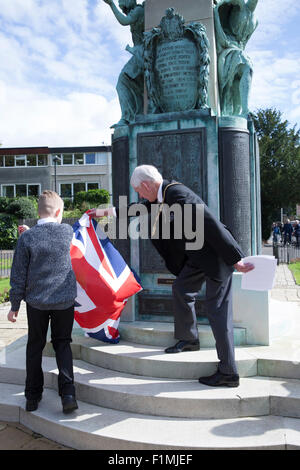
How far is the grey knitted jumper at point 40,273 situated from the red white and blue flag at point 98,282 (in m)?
0.71

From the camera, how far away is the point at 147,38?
4.87 metres

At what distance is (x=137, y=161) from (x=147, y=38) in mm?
1585

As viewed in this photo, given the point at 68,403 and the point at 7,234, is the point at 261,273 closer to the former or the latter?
the point at 68,403

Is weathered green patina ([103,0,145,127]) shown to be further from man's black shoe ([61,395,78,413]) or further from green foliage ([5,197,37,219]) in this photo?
green foliage ([5,197,37,219])

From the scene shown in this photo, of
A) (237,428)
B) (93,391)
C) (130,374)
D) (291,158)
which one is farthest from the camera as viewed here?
(291,158)

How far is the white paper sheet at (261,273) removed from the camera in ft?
10.8

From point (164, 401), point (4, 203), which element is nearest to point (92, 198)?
point (4, 203)

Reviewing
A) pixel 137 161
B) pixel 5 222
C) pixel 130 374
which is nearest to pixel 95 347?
pixel 130 374

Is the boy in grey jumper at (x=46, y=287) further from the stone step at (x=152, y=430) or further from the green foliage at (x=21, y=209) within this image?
the green foliage at (x=21, y=209)

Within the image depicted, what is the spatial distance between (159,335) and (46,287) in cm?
153

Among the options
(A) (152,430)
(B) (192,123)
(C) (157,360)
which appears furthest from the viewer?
(B) (192,123)

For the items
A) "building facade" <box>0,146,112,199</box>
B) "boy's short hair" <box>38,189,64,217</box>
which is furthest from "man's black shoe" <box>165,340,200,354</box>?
"building facade" <box>0,146,112,199</box>

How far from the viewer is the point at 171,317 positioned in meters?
4.56

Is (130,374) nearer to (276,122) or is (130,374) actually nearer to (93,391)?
(93,391)
